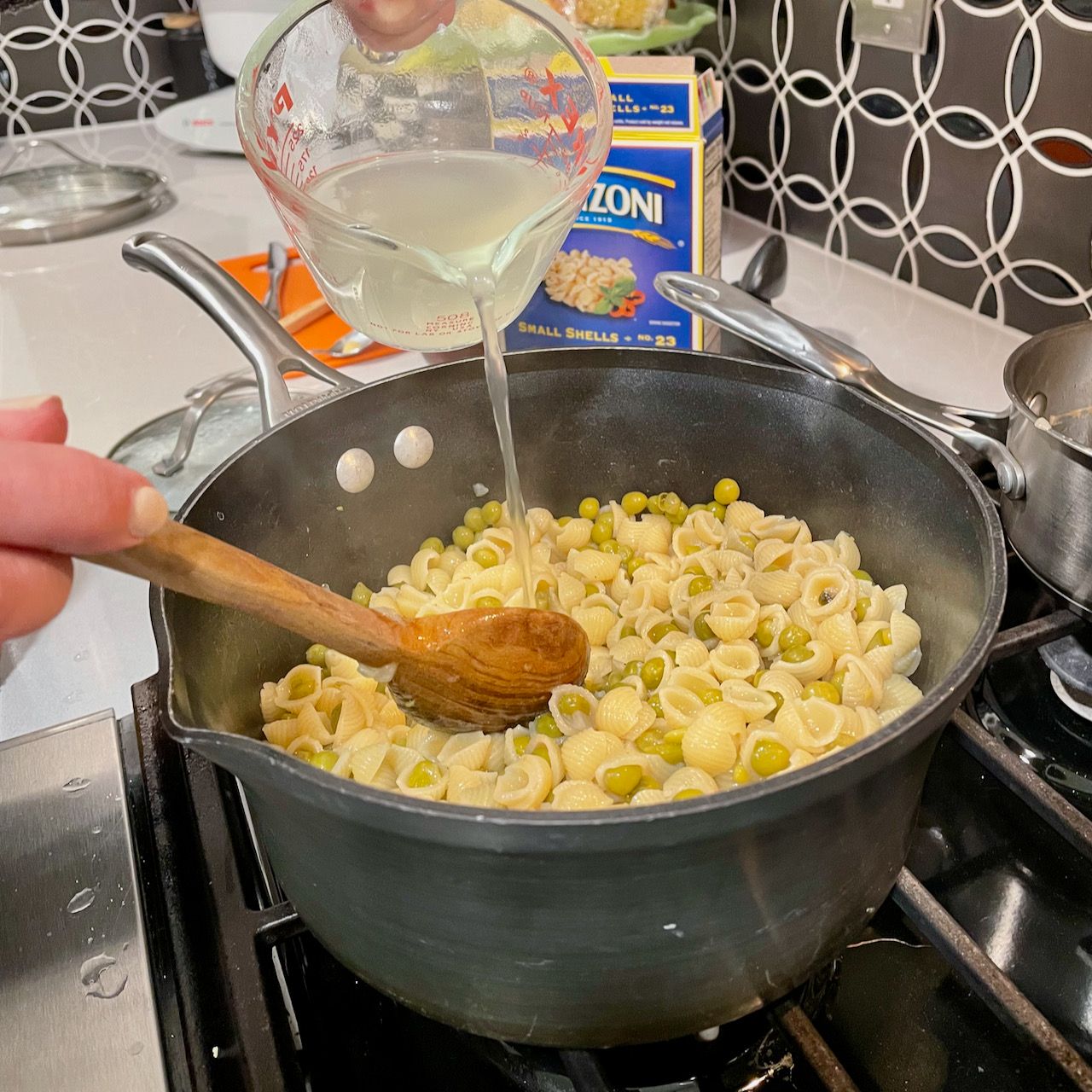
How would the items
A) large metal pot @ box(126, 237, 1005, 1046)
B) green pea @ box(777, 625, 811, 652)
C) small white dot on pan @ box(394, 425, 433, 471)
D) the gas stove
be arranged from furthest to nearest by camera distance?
1. small white dot on pan @ box(394, 425, 433, 471)
2. green pea @ box(777, 625, 811, 652)
3. the gas stove
4. large metal pot @ box(126, 237, 1005, 1046)

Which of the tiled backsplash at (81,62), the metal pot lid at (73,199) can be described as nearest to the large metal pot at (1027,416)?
the metal pot lid at (73,199)

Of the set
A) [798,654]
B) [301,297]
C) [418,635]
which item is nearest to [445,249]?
[418,635]

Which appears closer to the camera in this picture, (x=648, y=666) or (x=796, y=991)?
(x=796, y=991)

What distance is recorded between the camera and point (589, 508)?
1410 mm

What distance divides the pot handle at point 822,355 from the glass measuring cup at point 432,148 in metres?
0.28

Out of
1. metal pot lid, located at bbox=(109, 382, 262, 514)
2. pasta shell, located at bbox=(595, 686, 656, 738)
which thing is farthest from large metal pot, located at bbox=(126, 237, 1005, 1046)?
metal pot lid, located at bbox=(109, 382, 262, 514)

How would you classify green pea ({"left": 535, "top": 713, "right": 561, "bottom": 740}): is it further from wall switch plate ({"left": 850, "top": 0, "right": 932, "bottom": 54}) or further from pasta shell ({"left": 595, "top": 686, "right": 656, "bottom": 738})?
wall switch plate ({"left": 850, "top": 0, "right": 932, "bottom": 54})

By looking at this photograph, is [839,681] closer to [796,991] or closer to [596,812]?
[796,991]

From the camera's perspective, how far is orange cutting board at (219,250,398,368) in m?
1.93

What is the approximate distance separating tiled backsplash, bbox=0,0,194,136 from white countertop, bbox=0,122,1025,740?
0.81 m

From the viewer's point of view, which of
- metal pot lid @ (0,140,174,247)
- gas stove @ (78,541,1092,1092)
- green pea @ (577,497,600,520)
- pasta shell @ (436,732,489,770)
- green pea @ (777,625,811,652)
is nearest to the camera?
gas stove @ (78,541,1092,1092)

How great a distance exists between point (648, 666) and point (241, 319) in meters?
0.65

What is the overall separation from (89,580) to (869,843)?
114 centimetres

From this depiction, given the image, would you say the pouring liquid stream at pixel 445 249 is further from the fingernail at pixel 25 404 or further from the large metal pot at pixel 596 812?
the fingernail at pixel 25 404
